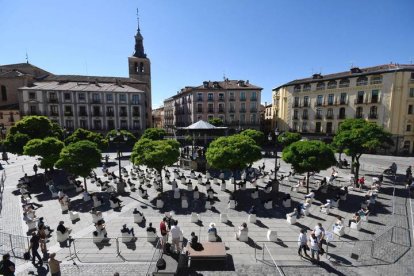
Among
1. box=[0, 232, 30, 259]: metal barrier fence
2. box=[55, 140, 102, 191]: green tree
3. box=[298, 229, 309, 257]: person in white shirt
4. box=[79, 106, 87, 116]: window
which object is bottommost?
box=[0, 232, 30, 259]: metal barrier fence

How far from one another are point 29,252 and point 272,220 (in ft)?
39.9

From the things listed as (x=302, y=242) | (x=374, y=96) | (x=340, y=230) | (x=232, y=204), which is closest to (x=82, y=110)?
(x=232, y=204)

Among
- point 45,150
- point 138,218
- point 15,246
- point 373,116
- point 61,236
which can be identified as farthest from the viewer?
point 373,116

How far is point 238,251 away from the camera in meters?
10.2

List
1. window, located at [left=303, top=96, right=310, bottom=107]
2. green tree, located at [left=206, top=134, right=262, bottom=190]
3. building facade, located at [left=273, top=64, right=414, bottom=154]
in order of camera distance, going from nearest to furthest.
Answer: green tree, located at [left=206, top=134, right=262, bottom=190] < building facade, located at [left=273, top=64, right=414, bottom=154] < window, located at [left=303, top=96, right=310, bottom=107]

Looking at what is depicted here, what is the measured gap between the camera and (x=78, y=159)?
16266mm

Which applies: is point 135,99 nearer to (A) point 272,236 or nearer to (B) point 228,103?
(B) point 228,103

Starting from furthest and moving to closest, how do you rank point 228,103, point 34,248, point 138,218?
point 228,103
point 138,218
point 34,248

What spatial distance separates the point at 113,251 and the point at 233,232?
6013 mm

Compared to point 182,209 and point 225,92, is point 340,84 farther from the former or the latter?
point 182,209

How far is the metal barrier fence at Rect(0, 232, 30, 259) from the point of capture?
987cm

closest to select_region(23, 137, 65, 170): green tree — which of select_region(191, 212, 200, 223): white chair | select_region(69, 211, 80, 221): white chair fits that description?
select_region(69, 211, 80, 221): white chair

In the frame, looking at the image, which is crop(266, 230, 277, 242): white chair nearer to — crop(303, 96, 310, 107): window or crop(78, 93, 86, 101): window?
crop(303, 96, 310, 107): window

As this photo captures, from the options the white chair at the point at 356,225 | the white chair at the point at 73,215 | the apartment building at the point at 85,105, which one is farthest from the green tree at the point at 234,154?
the apartment building at the point at 85,105
